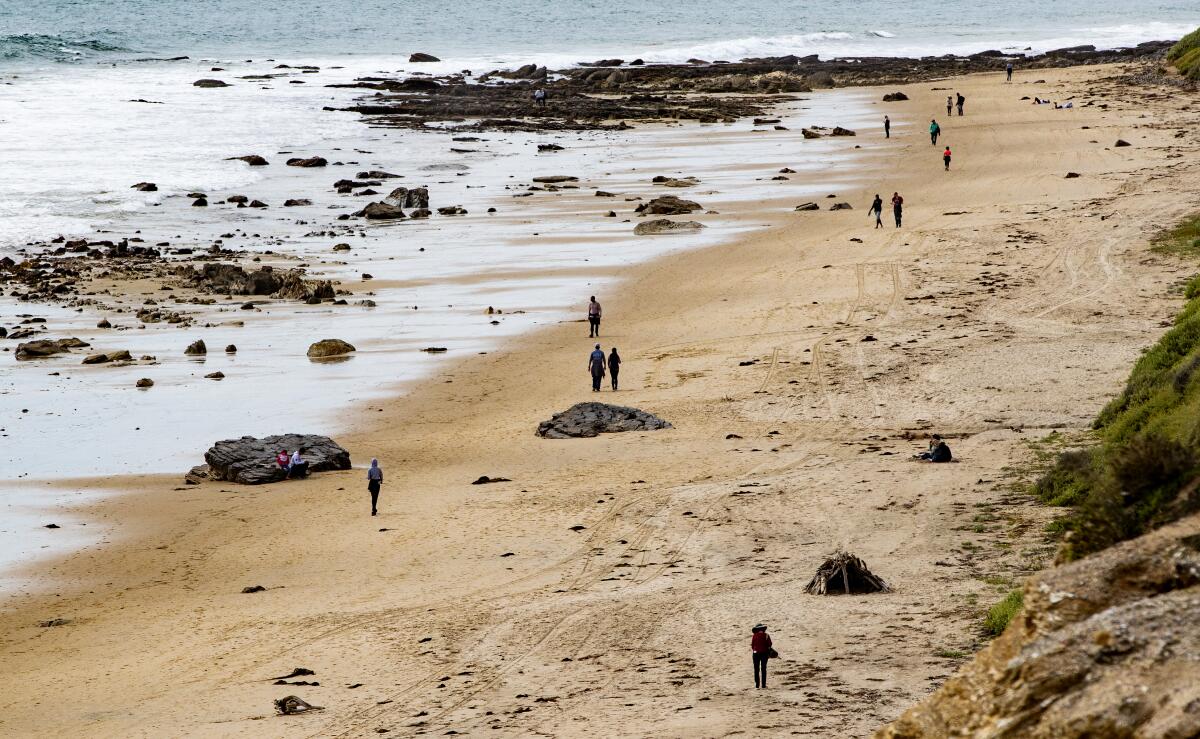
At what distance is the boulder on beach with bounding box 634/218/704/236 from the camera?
129ft

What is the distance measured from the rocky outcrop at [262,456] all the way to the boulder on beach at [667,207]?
20643 mm

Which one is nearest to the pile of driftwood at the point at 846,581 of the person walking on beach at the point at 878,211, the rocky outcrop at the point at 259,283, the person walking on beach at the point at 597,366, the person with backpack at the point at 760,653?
the person with backpack at the point at 760,653

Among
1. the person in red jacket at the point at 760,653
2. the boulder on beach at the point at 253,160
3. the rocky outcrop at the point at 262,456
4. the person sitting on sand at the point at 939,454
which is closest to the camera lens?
the person in red jacket at the point at 760,653

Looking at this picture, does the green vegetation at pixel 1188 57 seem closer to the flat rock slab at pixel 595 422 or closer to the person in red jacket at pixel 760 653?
the flat rock slab at pixel 595 422

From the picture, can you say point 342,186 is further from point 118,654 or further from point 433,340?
point 118,654

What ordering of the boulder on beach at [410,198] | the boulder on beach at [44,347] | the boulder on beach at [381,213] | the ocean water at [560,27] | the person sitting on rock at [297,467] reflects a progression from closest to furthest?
the person sitting on rock at [297,467], the boulder on beach at [44,347], the boulder on beach at [381,213], the boulder on beach at [410,198], the ocean water at [560,27]

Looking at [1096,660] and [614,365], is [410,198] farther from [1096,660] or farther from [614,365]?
[1096,660]

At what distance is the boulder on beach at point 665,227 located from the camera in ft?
129

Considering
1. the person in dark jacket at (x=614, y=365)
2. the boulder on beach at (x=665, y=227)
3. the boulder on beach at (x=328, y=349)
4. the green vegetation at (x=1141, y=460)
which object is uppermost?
the green vegetation at (x=1141, y=460)

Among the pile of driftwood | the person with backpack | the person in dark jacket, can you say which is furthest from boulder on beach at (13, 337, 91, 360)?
the person with backpack

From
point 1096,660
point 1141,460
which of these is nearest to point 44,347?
point 1141,460

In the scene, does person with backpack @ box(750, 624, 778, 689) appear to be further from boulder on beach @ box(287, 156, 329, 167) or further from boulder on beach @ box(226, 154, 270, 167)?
boulder on beach @ box(226, 154, 270, 167)

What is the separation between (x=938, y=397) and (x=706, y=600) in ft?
31.1

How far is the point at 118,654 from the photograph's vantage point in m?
15.4
